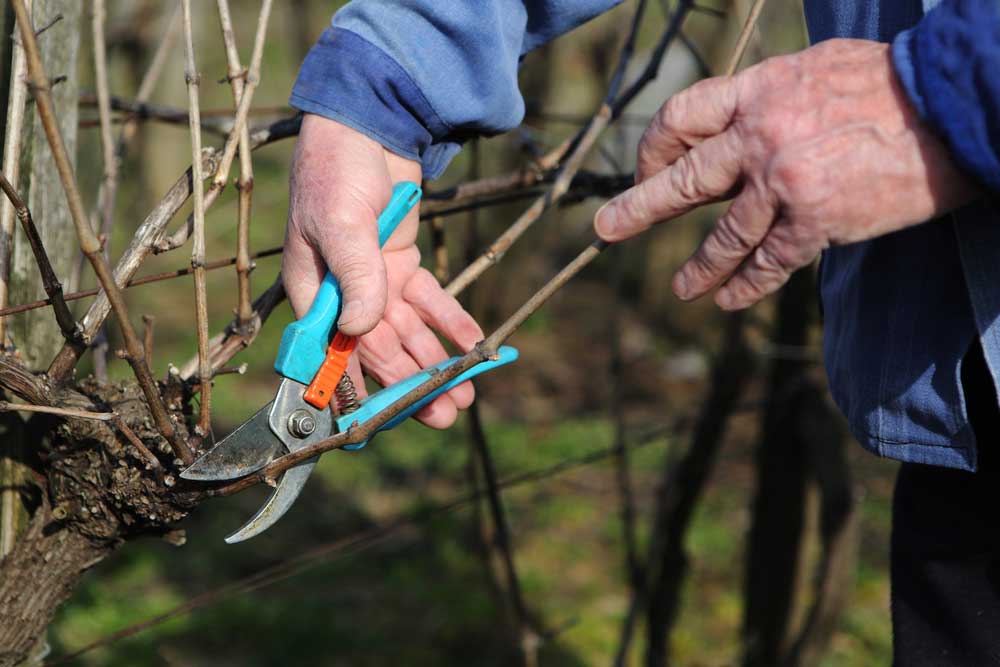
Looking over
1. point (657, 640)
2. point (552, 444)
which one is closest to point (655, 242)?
point (552, 444)

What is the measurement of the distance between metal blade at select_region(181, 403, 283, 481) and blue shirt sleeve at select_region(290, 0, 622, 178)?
464 mm

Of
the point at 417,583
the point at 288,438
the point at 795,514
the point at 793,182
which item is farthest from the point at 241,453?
the point at 417,583

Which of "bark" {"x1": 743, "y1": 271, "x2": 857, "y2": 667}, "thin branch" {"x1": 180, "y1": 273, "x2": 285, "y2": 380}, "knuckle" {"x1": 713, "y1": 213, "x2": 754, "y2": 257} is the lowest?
"bark" {"x1": 743, "y1": 271, "x2": 857, "y2": 667}

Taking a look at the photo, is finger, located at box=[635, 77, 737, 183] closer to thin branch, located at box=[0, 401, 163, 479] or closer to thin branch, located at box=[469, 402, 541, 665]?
thin branch, located at box=[0, 401, 163, 479]

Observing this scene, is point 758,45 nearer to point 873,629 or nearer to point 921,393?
point 921,393

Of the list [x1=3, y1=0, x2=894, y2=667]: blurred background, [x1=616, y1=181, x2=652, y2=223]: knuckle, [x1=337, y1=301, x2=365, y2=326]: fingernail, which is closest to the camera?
[x1=616, y1=181, x2=652, y2=223]: knuckle

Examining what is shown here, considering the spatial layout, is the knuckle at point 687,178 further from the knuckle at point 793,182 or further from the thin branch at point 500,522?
the thin branch at point 500,522

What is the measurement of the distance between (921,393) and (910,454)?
10 cm

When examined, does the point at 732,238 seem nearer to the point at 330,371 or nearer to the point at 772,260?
the point at 772,260

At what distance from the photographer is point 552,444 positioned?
527 cm

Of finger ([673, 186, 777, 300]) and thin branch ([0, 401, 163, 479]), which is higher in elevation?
finger ([673, 186, 777, 300])

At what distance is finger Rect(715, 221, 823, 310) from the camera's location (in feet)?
3.73

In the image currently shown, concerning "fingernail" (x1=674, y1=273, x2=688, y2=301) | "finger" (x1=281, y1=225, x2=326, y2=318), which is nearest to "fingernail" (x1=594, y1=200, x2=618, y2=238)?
"fingernail" (x1=674, y1=273, x2=688, y2=301)

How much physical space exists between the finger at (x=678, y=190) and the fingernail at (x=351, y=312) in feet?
1.13
